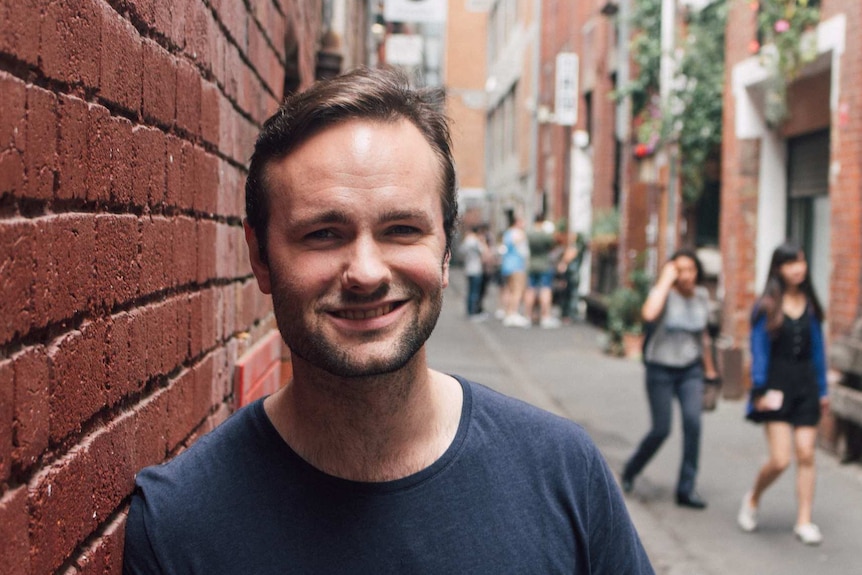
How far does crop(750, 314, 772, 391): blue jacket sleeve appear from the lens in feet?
21.1

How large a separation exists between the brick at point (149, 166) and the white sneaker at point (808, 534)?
5.16 meters

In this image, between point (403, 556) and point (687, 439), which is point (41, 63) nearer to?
point (403, 556)

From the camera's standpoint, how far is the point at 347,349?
166 cm

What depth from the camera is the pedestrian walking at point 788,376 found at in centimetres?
627

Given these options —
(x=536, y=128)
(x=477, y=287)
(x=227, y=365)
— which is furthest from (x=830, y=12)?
(x=536, y=128)

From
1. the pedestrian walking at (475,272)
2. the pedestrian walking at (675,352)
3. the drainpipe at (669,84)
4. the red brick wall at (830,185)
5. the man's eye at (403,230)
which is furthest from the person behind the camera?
the pedestrian walking at (475,272)

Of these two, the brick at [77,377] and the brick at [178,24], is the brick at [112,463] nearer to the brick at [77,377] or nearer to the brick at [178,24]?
the brick at [77,377]

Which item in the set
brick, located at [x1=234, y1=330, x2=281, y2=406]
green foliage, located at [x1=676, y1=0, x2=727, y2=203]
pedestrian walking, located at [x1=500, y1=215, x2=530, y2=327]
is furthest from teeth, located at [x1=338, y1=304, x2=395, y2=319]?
pedestrian walking, located at [x1=500, y1=215, x2=530, y2=327]

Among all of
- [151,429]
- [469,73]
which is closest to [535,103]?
[469,73]

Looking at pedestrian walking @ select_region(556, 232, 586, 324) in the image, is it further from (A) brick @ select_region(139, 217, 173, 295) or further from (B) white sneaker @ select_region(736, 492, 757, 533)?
(A) brick @ select_region(139, 217, 173, 295)

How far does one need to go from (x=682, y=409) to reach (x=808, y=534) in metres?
1.30

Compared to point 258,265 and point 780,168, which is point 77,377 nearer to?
point 258,265

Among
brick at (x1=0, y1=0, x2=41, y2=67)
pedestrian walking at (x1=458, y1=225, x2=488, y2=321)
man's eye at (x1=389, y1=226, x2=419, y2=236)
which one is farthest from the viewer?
pedestrian walking at (x1=458, y1=225, x2=488, y2=321)

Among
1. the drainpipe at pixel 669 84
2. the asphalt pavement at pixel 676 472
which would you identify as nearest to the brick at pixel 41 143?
the asphalt pavement at pixel 676 472
